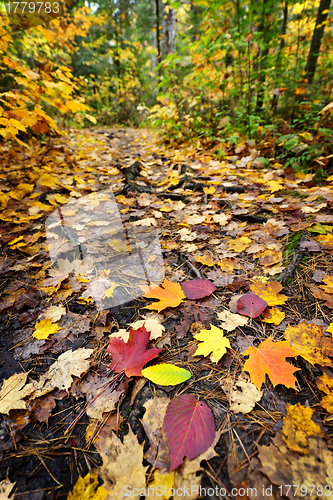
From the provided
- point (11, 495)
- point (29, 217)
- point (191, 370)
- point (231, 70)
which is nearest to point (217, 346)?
point (191, 370)

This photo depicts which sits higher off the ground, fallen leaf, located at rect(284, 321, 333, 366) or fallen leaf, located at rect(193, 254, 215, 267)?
fallen leaf, located at rect(193, 254, 215, 267)

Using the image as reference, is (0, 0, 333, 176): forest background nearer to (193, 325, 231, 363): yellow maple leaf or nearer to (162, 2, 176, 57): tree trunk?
(162, 2, 176, 57): tree trunk

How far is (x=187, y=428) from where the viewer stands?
33.0 inches

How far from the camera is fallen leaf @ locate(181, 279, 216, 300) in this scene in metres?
1.41

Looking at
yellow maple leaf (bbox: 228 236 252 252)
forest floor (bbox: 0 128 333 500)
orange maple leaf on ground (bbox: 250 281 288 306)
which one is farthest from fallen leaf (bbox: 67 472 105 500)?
yellow maple leaf (bbox: 228 236 252 252)

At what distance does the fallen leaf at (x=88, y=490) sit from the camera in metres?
0.74

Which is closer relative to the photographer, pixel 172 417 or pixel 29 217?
pixel 172 417

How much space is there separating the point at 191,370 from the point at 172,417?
0.24 m

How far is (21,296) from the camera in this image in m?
1.61

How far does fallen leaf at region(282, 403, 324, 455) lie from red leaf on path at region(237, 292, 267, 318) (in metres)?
0.46

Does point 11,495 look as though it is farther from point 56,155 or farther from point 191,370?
point 56,155

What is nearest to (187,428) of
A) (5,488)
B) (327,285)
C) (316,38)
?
(5,488)

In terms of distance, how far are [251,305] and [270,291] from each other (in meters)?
0.18

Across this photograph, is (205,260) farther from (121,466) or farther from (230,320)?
(121,466)
